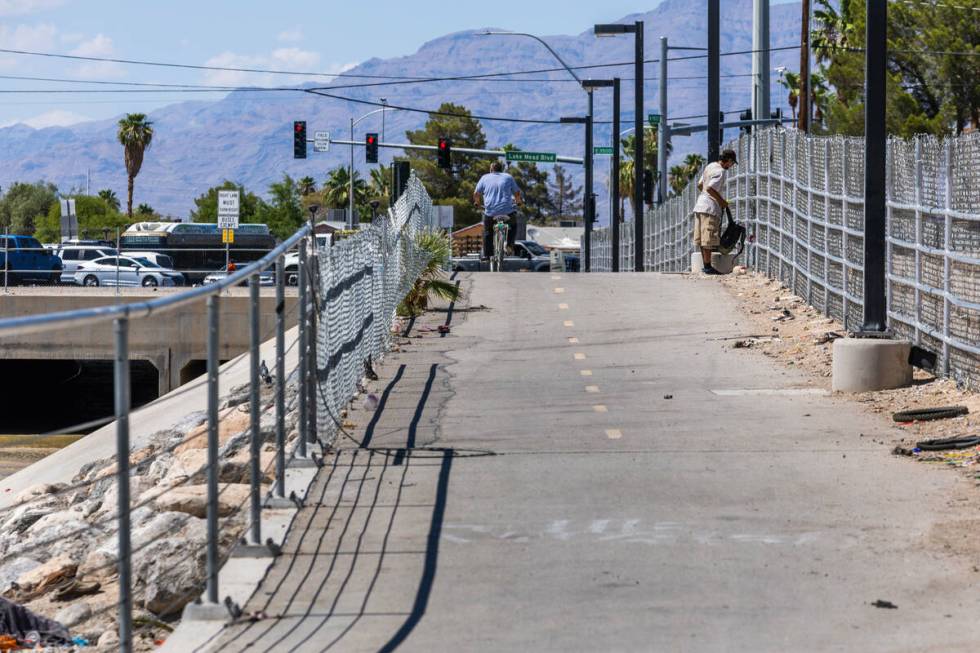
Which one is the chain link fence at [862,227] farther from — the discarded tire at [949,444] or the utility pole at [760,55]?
the utility pole at [760,55]

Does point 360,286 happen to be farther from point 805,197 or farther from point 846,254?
point 805,197

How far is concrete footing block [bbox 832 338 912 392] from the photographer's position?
1280 centimetres

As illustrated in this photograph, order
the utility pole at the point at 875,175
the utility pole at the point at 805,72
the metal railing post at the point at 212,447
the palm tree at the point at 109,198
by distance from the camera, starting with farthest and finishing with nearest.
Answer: the palm tree at the point at 109,198, the utility pole at the point at 805,72, the utility pole at the point at 875,175, the metal railing post at the point at 212,447

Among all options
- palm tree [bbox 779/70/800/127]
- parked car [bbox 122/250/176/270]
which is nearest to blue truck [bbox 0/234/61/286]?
parked car [bbox 122/250/176/270]

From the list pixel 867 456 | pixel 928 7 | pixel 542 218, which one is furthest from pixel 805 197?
pixel 542 218

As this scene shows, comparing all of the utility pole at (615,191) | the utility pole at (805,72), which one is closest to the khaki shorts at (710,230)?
the utility pole at (615,191)

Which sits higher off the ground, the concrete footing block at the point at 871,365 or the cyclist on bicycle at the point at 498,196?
the cyclist on bicycle at the point at 498,196

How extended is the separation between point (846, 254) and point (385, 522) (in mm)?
10006

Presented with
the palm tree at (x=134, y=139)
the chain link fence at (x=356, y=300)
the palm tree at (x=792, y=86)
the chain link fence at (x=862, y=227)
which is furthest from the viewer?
the palm tree at (x=134, y=139)

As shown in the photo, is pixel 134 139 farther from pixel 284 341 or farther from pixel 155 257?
pixel 284 341

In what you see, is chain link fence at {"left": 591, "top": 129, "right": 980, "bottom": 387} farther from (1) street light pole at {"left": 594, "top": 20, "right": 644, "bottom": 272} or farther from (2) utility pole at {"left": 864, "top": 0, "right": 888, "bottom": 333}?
(1) street light pole at {"left": 594, "top": 20, "right": 644, "bottom": 272}

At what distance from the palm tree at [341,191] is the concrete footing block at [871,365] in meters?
117

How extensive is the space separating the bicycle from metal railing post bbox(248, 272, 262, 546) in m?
20.5

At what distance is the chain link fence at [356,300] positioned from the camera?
1021cm
